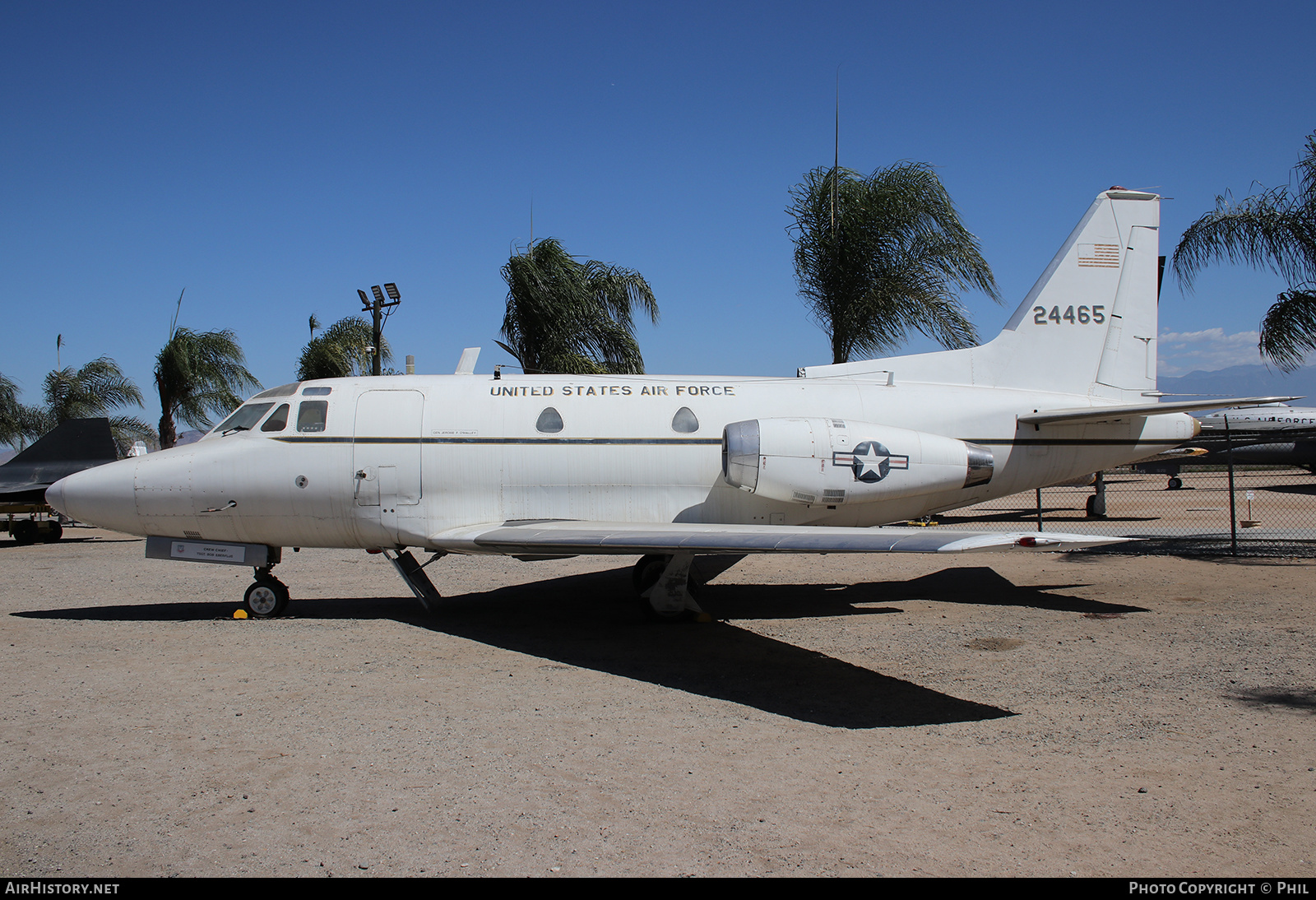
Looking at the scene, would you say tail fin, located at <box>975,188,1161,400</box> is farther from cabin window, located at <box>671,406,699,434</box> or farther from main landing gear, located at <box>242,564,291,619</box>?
main landing gear, located at <box>242,564,291,619</box>

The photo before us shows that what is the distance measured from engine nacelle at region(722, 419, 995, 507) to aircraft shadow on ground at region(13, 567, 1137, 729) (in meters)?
1.73

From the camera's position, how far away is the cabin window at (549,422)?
1002 cm

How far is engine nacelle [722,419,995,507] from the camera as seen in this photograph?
9578 millimetres

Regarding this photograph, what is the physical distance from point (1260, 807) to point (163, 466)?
1109 cm

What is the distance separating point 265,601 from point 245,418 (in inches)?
92.4

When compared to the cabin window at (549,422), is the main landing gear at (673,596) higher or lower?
lower

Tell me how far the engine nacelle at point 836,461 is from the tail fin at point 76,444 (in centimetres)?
1785

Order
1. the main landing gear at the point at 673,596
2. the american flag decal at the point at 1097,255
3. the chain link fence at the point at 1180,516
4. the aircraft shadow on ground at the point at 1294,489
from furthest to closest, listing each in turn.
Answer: the aircraft shadow on ground at the point at 1294,489 → the chain link fence at the point at 1180,516 → the american flag decal at the point at 1097,255 → the main landing gear at the point at 673,596

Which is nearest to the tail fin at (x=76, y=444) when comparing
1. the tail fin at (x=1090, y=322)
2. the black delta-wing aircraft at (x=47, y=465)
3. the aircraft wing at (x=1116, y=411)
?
the black delta-wing aircraft at (x=47, y=465)

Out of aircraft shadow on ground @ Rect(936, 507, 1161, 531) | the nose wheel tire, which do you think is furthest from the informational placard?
aircraft shadow on ground @ Rect(936, 507, 1161, 531)

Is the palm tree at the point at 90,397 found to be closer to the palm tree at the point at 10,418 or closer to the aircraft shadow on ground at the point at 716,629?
the palm tree at the point at 10,418

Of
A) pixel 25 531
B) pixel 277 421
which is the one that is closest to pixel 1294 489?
pixel 277 421

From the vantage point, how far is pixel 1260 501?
25.5 meters
